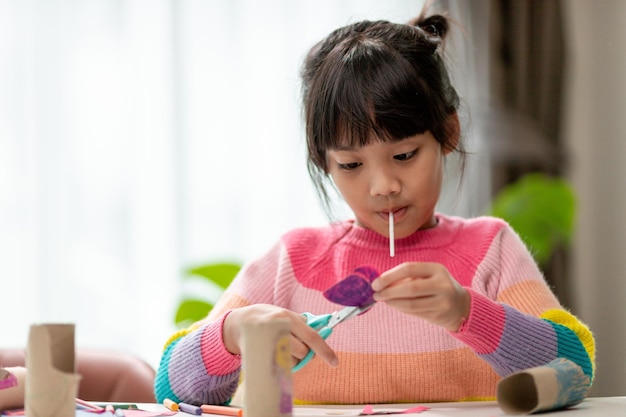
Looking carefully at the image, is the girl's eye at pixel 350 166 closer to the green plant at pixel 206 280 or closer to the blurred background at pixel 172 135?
the green plant at pixel 206 280

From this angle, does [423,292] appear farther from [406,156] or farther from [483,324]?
[406,156]

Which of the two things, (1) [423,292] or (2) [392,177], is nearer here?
(1) [423,292]

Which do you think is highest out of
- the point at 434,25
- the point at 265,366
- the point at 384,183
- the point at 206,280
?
the point at 434,25

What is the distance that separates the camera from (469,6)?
2809mm

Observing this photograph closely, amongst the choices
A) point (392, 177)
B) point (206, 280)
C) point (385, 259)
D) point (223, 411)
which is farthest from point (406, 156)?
point (206, 280)

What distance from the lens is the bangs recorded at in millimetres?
1231

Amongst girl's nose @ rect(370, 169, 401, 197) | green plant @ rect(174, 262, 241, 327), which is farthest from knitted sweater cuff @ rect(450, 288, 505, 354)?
green plant @ rect(174, 262, 241, 327)

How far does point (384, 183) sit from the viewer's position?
1.23 m

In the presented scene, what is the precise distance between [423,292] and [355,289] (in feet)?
0.30

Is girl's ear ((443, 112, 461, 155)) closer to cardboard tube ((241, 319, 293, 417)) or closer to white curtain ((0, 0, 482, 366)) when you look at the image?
cardboard tube ((241, 319, 293, 417))

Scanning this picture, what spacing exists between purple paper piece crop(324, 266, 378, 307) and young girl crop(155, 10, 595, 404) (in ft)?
0.70

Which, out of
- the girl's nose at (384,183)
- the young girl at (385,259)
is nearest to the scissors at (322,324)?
the young girl at (385,259)

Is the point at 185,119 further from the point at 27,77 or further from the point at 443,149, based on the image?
the point at 443,149

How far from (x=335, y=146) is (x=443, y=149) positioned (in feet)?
0.68
